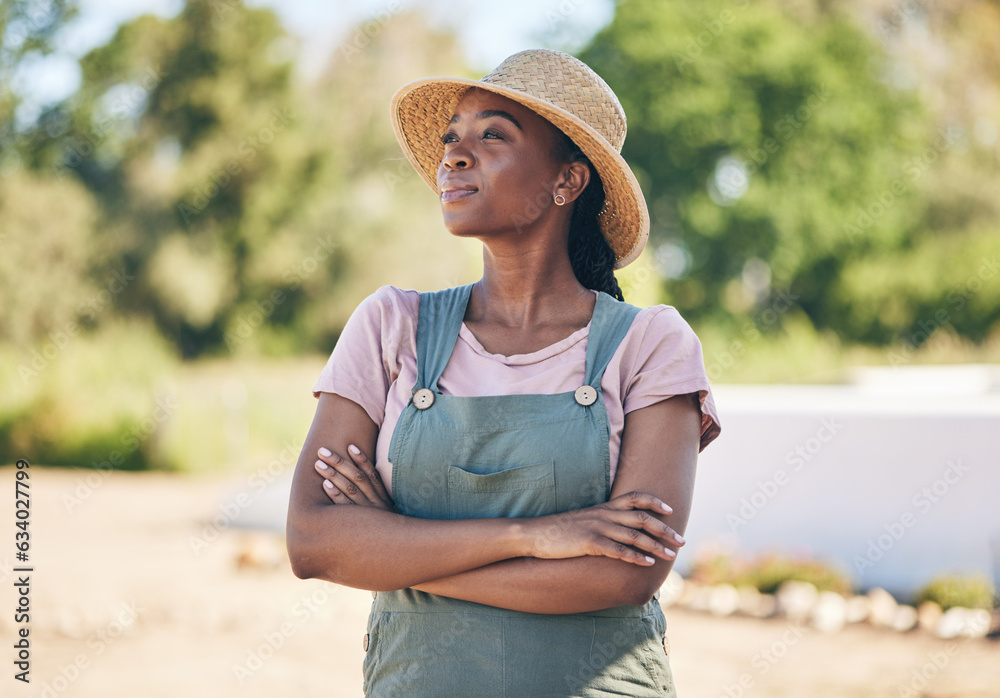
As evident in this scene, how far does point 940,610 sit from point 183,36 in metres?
27.0

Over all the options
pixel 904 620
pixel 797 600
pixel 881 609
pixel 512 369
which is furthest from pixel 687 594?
pixel 512 369

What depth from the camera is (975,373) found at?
37.4 ft

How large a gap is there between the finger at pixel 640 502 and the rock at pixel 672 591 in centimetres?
569

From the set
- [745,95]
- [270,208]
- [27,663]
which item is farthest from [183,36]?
[27,663]

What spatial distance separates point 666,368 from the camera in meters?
2.10

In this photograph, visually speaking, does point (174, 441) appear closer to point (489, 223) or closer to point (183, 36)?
point (489, 223)

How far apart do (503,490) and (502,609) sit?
243mm

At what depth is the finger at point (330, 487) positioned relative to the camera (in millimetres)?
2090

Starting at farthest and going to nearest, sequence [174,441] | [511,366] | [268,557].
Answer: [174,441], [268,557], [511,366]

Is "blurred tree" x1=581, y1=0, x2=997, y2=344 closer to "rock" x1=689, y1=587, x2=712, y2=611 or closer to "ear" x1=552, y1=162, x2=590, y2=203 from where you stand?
"rock" x1=689, y1=587, x2=712, y2=611

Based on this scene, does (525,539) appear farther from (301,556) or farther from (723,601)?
(723,601)

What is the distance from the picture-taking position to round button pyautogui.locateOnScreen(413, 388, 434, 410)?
2078 millimetres

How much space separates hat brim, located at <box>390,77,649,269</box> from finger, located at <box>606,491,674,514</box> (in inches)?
30.1

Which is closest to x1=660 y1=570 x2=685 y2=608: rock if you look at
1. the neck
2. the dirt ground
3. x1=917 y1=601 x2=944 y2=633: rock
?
the dirt ground
